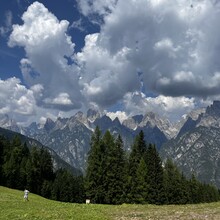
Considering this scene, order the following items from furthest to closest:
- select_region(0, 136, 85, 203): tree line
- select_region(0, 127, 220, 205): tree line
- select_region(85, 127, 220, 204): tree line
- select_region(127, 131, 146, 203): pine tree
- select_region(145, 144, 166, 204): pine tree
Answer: select_region(0, 136, 85, 203): tree line → select_region(145, 144, 166, 204): pine tree → select_region(127, 131, 146, 203): pine tree → select_region(0, 127, 220, 205): tree line → select_region(85, 127, 220, 204): tree line

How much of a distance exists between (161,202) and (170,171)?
22.4 metres

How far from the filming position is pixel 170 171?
116 m

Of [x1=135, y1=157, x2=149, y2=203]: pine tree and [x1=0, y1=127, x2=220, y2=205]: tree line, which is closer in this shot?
[x1=0, y1=127, x2=220, y2=205]: tree line

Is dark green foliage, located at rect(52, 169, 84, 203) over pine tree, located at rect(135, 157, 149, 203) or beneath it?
over

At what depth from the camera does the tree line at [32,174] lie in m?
118

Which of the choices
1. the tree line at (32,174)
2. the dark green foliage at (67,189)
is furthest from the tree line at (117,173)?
the dark green foliage at (67,189)

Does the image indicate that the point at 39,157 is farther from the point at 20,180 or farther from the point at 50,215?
the point at 50,215

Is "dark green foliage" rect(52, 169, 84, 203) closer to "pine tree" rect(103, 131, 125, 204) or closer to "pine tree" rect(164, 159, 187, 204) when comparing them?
"pine tree" rect(164, 159, 187, 204)

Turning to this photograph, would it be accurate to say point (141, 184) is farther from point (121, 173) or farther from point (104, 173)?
point (104, 173)

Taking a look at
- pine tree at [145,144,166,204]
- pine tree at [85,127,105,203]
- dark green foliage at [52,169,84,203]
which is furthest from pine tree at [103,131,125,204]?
dark green foliage at [52,169,84,203]

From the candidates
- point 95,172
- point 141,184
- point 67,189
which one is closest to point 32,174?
point 67,189

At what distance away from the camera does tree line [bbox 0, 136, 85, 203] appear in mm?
117562

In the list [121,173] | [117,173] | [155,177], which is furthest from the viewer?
[155,177]

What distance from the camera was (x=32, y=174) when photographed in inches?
4857
